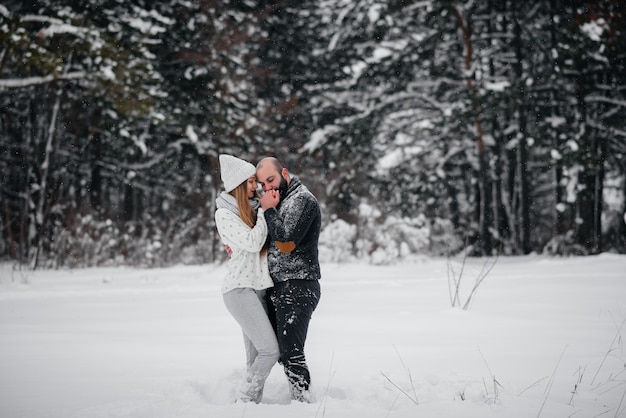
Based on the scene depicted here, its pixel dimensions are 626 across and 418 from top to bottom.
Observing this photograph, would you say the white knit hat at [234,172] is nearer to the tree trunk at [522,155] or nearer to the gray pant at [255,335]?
the gray pant at [255,335]

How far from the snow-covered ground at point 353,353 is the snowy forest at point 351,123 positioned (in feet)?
18.2

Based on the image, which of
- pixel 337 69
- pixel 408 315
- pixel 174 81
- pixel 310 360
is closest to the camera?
pixel 310 360

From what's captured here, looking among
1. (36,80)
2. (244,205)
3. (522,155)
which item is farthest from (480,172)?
(244,205)

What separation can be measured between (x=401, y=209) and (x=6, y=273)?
10.6m

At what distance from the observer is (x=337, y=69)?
83.1ft

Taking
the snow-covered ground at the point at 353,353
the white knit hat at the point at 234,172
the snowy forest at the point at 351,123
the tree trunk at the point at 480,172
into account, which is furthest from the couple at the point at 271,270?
the tree trunk at the point at 480,172

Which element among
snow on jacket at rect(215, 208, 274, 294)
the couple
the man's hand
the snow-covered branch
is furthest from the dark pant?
the snow-covered branch

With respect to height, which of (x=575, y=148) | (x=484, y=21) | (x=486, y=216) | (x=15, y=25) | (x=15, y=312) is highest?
(x=484, y=21)

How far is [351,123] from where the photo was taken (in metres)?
17.3

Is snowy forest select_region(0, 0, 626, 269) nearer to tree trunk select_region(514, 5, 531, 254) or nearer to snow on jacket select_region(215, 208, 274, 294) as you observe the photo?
tree trunk select_region(514, 5, 531, 254)

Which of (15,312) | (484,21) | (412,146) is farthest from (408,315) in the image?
(484,21)

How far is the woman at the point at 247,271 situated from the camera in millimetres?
3576

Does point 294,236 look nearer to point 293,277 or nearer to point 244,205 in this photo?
point 293,277

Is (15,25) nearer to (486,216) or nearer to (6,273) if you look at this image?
(6,273)
